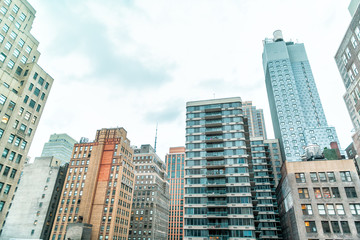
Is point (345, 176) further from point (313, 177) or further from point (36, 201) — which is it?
point (36, 201)

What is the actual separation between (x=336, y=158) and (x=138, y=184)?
10019cm

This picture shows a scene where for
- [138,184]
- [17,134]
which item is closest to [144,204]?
[138,184]

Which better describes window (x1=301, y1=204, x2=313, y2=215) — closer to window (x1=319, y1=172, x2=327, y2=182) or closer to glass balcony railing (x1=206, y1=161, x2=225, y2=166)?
window (x1=319, y1=172, x2=327, y2=182)

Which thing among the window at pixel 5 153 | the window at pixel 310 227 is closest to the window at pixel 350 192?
the window at pixel 310 227

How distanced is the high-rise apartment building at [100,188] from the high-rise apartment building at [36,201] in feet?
24.9

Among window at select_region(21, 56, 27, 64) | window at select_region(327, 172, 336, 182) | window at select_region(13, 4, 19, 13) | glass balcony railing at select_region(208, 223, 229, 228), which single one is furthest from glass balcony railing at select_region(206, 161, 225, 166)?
window at select_region(13, 4, 19, 13)

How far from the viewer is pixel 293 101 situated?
135 m

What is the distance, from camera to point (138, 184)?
434 feet

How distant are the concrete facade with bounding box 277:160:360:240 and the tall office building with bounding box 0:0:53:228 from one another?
63.0 m

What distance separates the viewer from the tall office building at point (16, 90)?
49875 millimetres

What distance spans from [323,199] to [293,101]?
94.3 m

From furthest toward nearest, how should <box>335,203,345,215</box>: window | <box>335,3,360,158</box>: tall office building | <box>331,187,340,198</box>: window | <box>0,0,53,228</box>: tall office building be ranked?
<box>331,187,340,198</box>: window < <box>335,3,360,158</box>: tall office building < <box>335,203,345,215</box>: window < <box>0,0,53,228</box>: tall office building

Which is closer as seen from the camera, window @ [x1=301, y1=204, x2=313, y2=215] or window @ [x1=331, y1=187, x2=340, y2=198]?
window @ [x1=301, y1=204, x2=313, y2=215]

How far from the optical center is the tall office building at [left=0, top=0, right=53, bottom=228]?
164 ft
